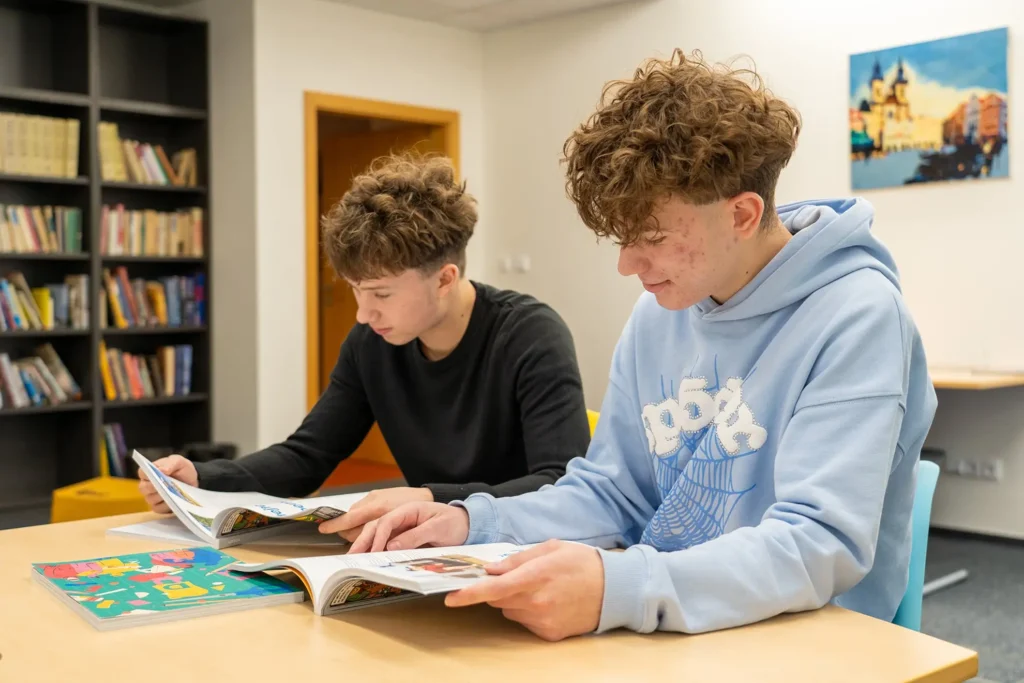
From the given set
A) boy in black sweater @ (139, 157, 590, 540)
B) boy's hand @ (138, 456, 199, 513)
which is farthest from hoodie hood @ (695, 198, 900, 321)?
boy's hand @ (138, 456, 199, 513)

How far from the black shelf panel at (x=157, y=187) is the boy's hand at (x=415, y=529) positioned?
4.23 meters

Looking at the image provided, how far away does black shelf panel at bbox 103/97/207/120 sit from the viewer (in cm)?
500

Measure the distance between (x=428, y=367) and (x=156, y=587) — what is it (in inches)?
32.6

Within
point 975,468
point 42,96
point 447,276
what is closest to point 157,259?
point 42,96

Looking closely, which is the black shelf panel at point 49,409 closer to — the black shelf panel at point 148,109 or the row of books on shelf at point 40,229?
the row of books on shelf at point 40,229

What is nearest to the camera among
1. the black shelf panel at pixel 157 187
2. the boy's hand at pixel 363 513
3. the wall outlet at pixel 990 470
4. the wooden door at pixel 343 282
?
the boy's hand at pixel 363 513

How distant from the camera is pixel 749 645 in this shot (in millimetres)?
935

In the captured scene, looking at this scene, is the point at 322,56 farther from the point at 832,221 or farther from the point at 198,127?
the point at 832,221

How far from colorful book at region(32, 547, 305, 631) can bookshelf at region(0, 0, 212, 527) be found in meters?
3.88

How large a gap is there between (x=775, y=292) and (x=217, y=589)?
70cm

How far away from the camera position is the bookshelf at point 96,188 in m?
4.90

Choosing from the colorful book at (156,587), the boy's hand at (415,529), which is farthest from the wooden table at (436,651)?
the boy's hand at (415,529)

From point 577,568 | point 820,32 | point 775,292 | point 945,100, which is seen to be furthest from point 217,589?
point 820,32

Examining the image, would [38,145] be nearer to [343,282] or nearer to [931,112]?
[343,282]
